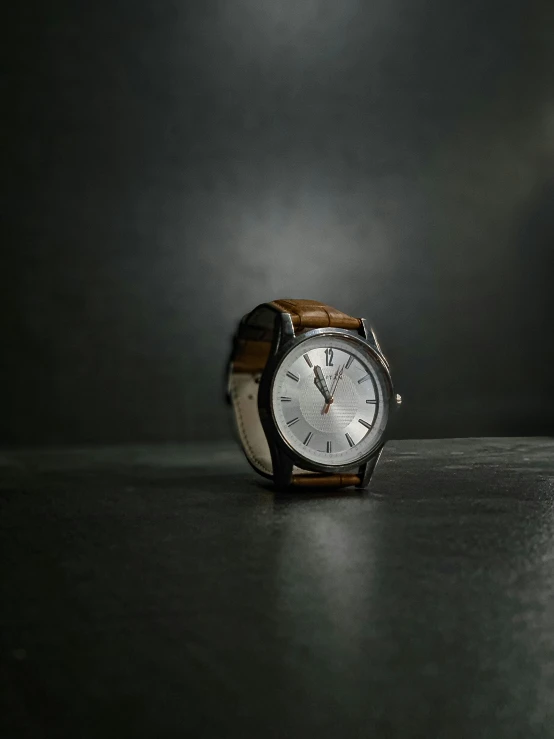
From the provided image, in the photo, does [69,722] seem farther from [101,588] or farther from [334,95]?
[334,95]

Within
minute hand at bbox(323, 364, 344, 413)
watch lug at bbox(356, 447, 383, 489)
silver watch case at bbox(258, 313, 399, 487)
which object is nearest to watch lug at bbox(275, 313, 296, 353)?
silver watch case at bbox(258, 313, 399, 487)

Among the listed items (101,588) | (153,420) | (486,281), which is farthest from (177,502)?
(486,281)

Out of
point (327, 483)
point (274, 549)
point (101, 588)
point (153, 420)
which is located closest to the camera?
point (101, 588)

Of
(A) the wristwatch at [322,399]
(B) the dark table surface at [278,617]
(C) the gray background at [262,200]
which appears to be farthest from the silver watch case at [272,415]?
(C) the gray background at [262,200]

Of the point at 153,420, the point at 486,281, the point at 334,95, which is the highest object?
Answer: the point at 334,95

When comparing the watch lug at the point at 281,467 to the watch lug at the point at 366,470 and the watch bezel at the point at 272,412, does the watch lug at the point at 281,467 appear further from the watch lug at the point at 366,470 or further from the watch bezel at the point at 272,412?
the watch lug at the point at 366,470

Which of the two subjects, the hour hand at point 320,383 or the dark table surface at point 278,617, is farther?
the hour hand at point 320,383

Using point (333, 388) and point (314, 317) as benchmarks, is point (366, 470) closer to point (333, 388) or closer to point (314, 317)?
point (333, 388)

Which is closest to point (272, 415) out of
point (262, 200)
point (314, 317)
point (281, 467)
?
point (281, 467)
